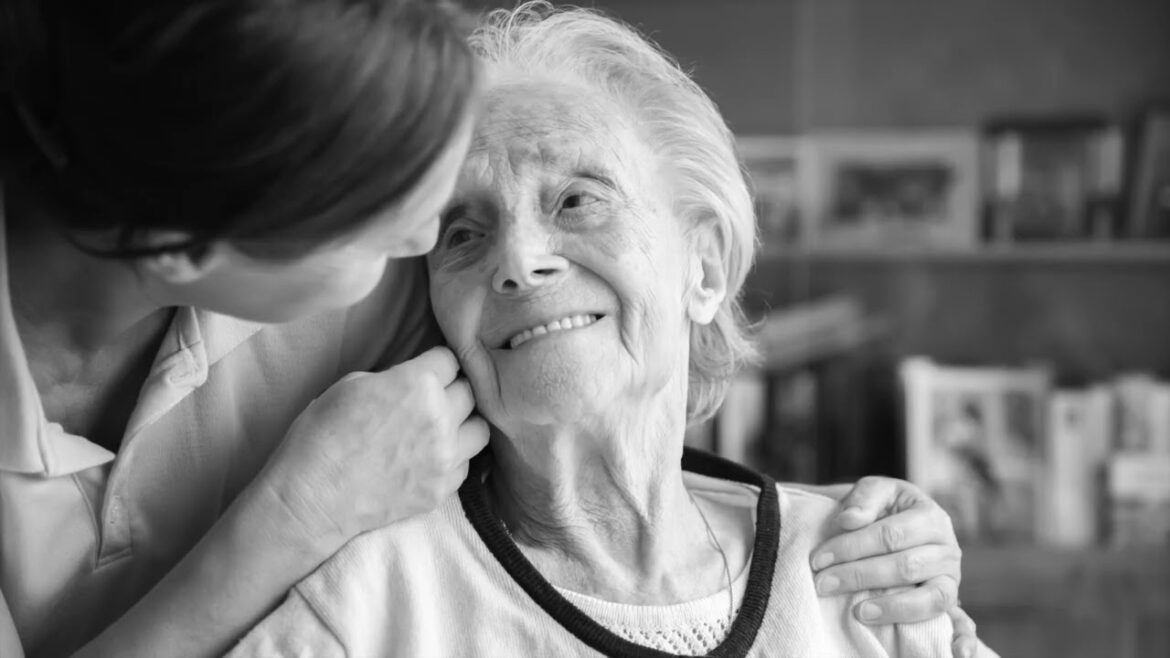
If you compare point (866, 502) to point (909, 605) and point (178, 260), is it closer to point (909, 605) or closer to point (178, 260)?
point (909, 605)

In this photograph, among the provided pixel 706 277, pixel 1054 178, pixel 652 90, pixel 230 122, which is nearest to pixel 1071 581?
pixel 1054 178

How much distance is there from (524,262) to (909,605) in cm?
61

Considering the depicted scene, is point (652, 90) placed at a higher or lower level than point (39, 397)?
higher

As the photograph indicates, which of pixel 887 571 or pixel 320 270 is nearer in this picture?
pixel 320 270

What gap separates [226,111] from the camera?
996 mm

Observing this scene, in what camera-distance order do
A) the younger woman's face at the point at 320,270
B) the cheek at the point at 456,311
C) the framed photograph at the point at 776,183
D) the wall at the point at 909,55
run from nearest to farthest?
the younger woman's face at the point at 320,270
the cheek at the point at 456,311
the wall at the point at 909,55
the framed photograph at the point at 776,183

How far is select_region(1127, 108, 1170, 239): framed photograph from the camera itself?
3.90m

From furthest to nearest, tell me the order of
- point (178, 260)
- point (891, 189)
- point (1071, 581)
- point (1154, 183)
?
point (891, 189), point (1154, 183), point (1071, 581), point (178, 260)

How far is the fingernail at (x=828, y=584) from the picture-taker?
4.90 feet

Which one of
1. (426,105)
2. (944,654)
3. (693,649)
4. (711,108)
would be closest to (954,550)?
(944,654)

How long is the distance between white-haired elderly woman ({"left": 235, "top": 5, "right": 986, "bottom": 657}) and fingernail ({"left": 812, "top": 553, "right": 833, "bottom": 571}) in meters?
0.01

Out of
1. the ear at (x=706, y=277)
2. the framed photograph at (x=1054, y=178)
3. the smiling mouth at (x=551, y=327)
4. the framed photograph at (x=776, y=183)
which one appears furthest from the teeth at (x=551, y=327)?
the framed photograph at (x=1054, y=178)

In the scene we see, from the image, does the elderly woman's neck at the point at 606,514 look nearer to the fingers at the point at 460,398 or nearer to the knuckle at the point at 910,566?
the fingers at the point at 460,398

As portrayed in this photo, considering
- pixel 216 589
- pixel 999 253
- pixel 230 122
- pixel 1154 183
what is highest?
pixel 230 122
